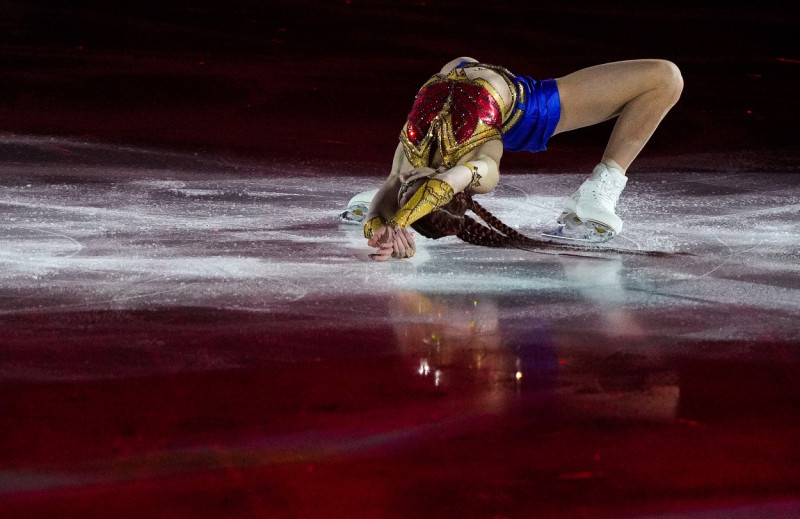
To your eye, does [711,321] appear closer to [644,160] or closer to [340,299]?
[340,299]

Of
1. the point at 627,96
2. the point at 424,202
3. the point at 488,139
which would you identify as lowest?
the point at 424,202

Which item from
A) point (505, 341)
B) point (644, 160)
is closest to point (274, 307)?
point (505, 341)

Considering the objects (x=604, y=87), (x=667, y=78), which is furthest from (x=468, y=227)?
(x=667, y=78)

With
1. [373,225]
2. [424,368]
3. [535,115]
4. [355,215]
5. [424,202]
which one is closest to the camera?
[424,368]

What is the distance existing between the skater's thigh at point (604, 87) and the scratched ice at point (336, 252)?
1.42 ft

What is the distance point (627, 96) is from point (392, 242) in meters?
1.25

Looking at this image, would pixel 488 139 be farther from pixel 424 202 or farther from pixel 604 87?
pixel 604 87

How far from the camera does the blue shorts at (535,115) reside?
410cm

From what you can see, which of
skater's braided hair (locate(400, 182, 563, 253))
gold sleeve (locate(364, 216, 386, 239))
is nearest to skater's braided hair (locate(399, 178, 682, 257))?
skater's braided hair (locate(400, 182, 563, 253))

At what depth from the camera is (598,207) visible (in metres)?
3.96

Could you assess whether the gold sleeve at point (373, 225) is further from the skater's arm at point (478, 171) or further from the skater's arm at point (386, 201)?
the skater's arm at point (478, 171)

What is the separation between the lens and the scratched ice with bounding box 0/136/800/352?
3.13m

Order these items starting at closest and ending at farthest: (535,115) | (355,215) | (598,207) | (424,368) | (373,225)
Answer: (424,368)
(373,225)
(598,207)
(535,115)
(355,215)

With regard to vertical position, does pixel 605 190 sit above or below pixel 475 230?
above
